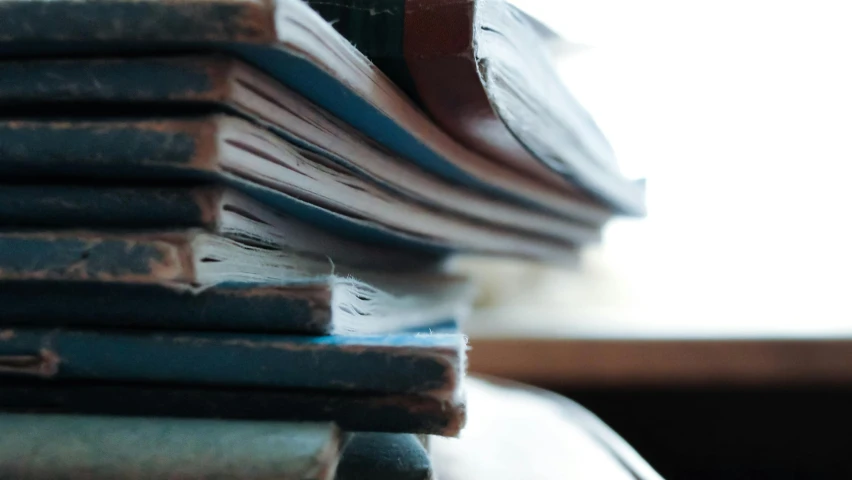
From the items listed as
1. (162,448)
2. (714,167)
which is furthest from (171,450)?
(714,167)

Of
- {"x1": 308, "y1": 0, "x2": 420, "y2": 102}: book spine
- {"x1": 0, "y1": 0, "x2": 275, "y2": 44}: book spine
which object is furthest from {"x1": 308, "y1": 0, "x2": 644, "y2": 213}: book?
{"x1": 0, "y1": 0, "x2": 275, "y2": 44}: book spine

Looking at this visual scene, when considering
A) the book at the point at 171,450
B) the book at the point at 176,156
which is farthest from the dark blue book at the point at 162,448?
the book at the point at 176,156

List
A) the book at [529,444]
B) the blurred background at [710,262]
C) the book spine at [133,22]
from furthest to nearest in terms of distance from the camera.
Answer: the blurred background at [710,262] → the book at [529,444] → the book spine at [133,22]

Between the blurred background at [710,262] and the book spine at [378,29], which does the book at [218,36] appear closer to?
the book spine at [378,29]

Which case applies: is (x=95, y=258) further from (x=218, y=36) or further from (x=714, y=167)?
(x=714, y=167)

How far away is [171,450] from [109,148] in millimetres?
119

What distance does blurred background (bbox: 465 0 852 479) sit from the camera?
67 centimetres

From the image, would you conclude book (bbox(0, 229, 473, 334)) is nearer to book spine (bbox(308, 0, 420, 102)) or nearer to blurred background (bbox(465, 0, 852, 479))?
book spine (bbox(308, 0, 420, 102))

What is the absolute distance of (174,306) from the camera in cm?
29

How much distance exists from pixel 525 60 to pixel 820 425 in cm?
54

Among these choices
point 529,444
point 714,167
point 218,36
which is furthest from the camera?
point 714,167

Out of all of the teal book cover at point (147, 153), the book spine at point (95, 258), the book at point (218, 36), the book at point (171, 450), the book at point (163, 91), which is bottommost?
the book at point (171, 450)

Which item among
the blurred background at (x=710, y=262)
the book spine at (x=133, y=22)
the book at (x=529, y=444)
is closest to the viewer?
the book spine at (x=133, y=22)

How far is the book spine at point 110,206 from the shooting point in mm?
271
